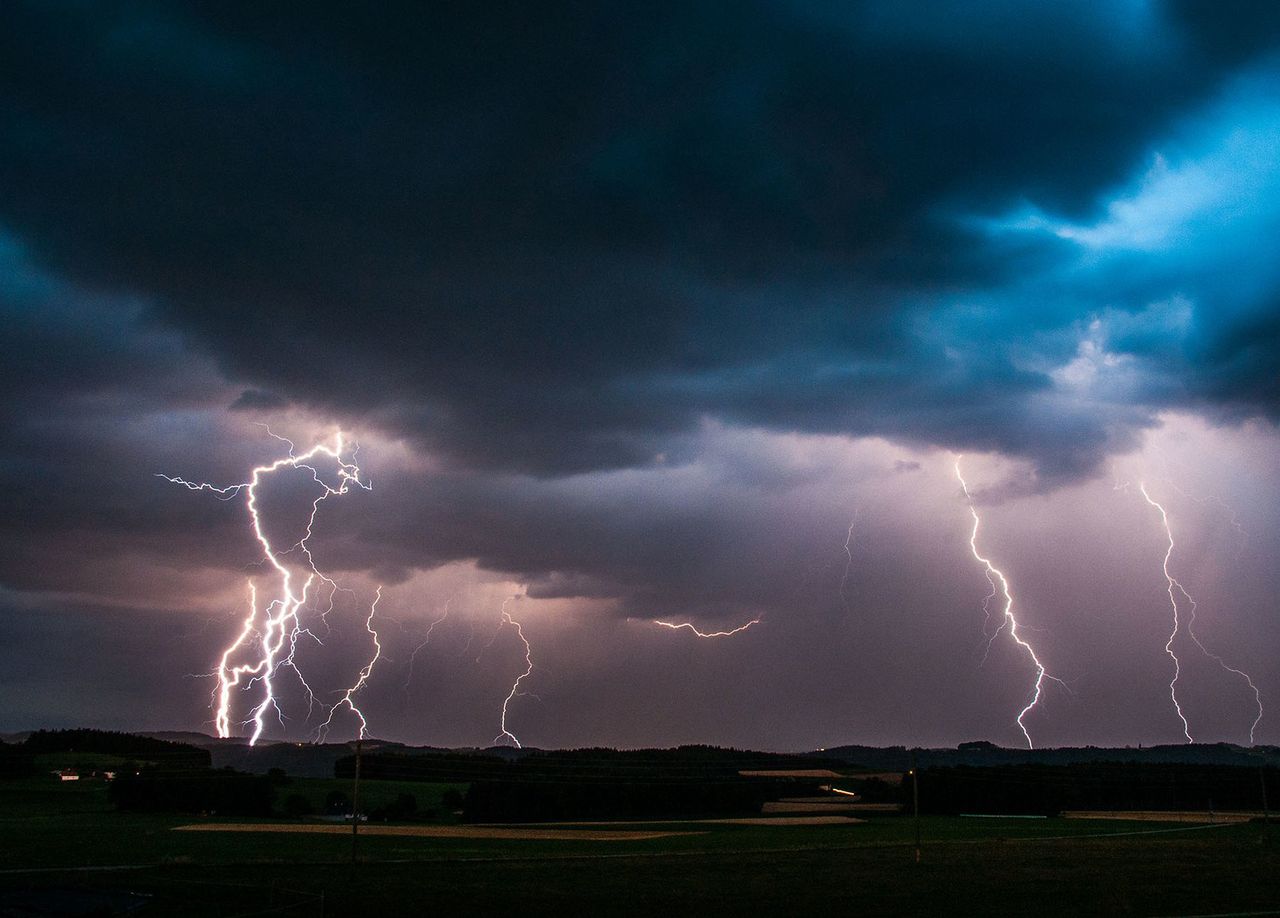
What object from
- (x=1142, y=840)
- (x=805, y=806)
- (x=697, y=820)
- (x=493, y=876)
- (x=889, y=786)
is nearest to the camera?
(x=493, y=876)

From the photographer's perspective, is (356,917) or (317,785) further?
(317,785)

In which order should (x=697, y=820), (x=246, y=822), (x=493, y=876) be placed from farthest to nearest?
1. (x=697, y=820)
2. (x=246, y=822)
3. (x=493, y=876)

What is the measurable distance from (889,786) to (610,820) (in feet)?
91.3

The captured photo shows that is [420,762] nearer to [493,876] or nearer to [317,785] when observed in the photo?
Answer: [317,785]

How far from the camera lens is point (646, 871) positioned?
132ft

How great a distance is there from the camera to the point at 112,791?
7356cm

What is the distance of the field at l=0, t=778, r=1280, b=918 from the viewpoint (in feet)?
98.1

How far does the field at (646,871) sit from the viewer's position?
29.9 meters

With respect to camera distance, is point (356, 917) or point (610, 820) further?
point (610, 820)

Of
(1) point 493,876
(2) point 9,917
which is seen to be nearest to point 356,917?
(2) point 9,917

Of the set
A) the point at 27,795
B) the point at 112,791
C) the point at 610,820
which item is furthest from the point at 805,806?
the point at 27,795

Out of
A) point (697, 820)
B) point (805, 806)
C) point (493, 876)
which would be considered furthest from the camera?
point (805, 806)

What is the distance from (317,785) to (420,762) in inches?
571

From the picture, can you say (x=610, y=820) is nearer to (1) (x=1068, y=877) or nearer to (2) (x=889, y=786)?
(2) (x=889, y=786)
